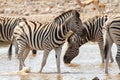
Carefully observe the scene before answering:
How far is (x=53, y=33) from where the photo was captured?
43.9 feet

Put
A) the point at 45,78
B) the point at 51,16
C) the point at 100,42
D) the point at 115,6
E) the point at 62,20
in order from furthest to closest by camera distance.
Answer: the point at 115,6 < the point at 51,16 < the point at 100,42 < the point at 62,20 < the point at 45,78

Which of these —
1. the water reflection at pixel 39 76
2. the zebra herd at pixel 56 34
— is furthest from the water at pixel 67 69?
the zebra herd at pixel 56 34

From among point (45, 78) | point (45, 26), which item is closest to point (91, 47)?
point (45, 26)

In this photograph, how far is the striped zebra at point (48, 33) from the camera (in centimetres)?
1323

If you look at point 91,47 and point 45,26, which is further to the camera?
point 91,47

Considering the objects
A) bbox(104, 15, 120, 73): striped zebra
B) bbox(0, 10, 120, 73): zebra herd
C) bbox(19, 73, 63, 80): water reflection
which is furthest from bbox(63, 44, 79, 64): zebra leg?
bbox(104, 15, 120, 73): striped zebra

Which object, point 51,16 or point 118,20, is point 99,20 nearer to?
point 118,20

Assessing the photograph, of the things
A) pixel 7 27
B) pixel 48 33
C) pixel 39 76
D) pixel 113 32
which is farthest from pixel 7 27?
pixel 113 32

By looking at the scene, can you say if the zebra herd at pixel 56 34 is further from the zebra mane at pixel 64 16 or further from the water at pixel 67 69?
the water at pixel 67 69

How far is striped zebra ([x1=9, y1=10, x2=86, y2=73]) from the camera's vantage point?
43.4ft

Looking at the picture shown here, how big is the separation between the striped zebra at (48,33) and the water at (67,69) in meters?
0.46

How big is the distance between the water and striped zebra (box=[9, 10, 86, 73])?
18.1 inches

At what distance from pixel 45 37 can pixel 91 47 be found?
5.87 metres

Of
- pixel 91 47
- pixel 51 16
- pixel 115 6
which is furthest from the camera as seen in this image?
pixel 115 6
